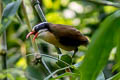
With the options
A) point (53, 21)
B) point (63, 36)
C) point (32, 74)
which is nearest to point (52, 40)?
point (63, 36)

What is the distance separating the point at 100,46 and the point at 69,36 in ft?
4.02

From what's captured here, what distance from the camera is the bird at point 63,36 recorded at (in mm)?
1762

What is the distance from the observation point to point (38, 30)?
2.04m

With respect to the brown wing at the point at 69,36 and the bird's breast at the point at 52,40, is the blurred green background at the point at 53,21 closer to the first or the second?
the bird's breast at the point at 52,40

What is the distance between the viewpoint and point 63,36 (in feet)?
6.13

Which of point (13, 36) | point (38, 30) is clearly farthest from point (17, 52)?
point (38, 30)

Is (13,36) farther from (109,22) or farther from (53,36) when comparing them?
(109,22)

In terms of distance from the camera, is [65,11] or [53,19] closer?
[53,19]

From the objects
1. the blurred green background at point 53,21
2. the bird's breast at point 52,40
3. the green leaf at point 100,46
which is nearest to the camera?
the green leaf at point 100,46

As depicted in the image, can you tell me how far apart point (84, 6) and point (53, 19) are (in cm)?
45

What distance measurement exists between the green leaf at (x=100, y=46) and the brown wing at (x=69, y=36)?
1073 millimetres

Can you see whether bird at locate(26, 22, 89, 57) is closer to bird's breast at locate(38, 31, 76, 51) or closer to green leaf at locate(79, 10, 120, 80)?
bird's breast at locate(38, 31, 76, 51)

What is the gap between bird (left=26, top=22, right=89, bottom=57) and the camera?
1762 mm

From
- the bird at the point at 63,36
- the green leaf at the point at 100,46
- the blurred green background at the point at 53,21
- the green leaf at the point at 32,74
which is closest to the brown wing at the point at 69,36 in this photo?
the bird at the point at 63,36
